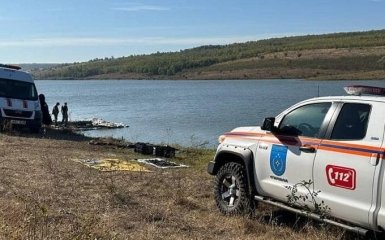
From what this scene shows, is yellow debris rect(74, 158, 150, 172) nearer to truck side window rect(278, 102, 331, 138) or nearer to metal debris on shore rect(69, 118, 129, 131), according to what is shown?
truck side window rect(278, 102, 331, 138)

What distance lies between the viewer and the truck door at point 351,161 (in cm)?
566

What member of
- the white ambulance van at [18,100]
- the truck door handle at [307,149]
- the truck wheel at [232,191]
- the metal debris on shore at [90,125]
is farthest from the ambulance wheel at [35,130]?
the truck door handle at [307,149]

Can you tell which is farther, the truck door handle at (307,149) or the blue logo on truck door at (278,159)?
the blue logo on truck door at (278,159)

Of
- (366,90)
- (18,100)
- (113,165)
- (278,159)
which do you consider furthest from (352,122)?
(18,100)

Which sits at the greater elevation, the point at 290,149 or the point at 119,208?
the point at 290,149

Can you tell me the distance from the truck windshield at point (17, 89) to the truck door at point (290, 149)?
15964 mm

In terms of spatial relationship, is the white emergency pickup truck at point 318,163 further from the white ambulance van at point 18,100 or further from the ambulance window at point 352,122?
the white ambulance van at point 18,100

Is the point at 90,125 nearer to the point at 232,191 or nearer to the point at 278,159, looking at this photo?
the point at 232,191

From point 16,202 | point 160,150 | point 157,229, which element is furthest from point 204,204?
point 160,150

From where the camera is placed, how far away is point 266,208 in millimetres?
8211

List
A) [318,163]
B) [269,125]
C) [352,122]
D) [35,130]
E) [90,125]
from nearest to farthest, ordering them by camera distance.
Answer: [352,122] < [318,163] < [269,125] < [35,130] < [90,125]

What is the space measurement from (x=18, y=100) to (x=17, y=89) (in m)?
0.63

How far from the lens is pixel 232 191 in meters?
7.91

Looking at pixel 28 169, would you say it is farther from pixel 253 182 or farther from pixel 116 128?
pixel 116 128
